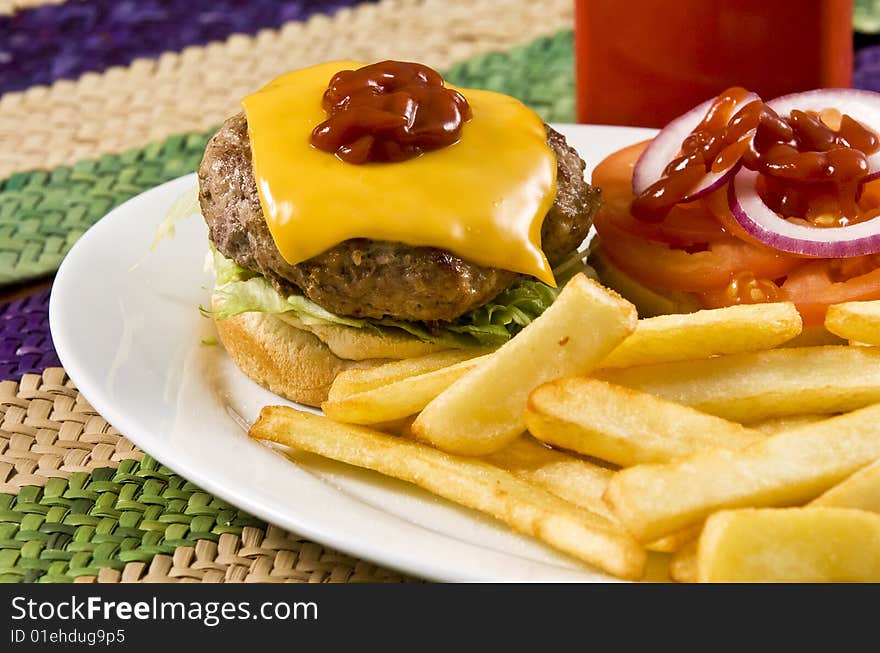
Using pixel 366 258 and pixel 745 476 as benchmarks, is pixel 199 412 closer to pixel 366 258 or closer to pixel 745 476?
pixel 366 258

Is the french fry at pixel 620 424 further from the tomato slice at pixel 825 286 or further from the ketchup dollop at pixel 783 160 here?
the ketchup dollop at pixel 783 160

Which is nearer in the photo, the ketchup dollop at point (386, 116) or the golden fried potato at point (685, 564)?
the golden fried potato at point (685, 564)

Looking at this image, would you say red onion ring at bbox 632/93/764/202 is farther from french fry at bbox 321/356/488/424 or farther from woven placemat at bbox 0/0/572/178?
woven placemat at bbox 0/0/572/178

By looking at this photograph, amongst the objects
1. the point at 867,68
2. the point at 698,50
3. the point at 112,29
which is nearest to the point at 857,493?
the point at 698,50

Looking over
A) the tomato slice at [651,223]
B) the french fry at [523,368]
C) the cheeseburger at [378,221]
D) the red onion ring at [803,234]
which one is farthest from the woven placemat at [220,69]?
the french fry at [523,368]

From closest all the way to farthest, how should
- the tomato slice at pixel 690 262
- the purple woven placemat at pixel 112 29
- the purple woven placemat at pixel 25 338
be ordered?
1. the tomato slice at pixel 690 262
2. the purple woven placemat at pixel 25 338
3. the purple woven placemat at pixel 112 29

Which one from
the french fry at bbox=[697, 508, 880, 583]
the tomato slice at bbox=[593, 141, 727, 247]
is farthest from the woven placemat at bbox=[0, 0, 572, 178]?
the french fry at bbox=[697, 508, 880, 583]

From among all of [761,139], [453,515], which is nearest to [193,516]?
[453,515]
